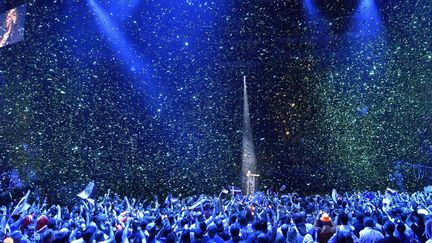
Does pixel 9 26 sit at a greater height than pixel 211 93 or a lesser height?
greater

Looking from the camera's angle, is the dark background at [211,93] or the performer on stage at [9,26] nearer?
the performer on stage at [9,26]

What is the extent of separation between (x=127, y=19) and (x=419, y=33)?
10.8 metres

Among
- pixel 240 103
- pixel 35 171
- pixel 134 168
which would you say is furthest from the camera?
pixel 240 103

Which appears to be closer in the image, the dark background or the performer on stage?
the performer on stage

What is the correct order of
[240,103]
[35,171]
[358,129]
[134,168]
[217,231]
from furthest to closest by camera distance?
[240,103] → [358,129] → [134,168] → [35,171] → [217,231]

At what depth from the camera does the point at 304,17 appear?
15.4 metres

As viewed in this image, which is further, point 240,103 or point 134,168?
point 240,103

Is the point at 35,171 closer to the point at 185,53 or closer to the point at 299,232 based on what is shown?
the point at 185,53

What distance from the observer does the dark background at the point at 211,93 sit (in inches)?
527

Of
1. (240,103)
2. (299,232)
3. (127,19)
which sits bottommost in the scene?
(299,232)

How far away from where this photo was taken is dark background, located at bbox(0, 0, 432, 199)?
13375 mm

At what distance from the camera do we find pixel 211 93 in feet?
53.6

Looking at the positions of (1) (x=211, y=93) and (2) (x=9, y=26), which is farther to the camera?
(1) (x=211, y=93)

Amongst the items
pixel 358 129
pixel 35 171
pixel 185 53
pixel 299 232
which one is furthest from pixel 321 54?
pixel 299 232
